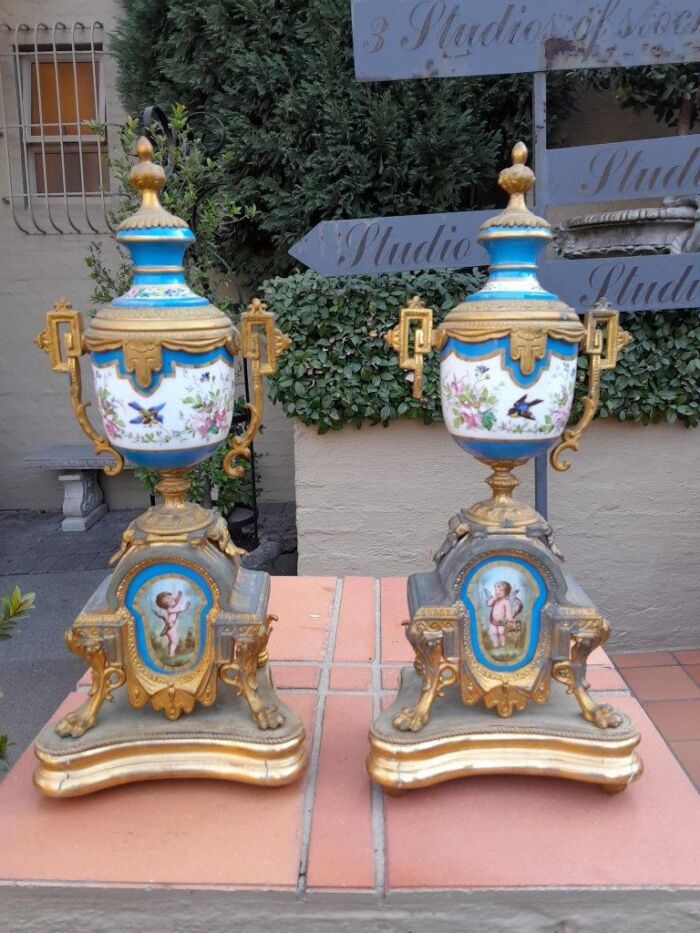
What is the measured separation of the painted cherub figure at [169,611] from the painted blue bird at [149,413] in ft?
0.93

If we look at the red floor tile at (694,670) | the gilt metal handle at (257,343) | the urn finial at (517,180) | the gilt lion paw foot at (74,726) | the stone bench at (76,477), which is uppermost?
the urn finial at (517,180)

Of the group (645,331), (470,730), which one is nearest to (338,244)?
(645,331)

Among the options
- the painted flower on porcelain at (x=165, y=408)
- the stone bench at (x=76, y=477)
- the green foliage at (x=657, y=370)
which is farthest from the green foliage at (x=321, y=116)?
the painted flower on porcelain at (x=165, y=408)

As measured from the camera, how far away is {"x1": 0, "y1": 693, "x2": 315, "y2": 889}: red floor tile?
3.41 ft

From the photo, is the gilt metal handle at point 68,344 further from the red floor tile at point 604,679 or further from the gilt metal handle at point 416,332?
the red floor tile at point 604,679

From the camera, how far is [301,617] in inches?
71.6

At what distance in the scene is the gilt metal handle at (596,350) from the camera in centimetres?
116

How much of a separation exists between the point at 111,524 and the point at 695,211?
321 centimetres

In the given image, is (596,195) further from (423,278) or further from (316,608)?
(316,608)

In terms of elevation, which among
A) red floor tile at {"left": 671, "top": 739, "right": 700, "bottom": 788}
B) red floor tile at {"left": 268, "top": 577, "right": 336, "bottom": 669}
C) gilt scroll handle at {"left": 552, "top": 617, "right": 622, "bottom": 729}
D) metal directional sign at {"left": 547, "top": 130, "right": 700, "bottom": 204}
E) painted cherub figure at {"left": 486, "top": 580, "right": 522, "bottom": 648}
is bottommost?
red floor tile at {"left": 671, "top": 739, "right": 700, "bottom": 788}

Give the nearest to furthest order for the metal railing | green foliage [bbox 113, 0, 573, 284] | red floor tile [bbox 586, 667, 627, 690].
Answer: red floor tile [bbox 586, 667, 627, 690] → green foliage [bbox 113, 0, 573, 284] → the metal railing

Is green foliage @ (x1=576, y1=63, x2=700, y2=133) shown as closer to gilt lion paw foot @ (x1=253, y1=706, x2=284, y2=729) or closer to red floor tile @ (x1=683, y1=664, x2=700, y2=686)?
red floor tile @ (x1=683, y1=664, x2=700, y2=686)

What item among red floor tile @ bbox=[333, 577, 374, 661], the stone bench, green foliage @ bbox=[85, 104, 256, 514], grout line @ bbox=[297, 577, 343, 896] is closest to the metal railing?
green foliage @ bbox=[85, 104, 256, 514]

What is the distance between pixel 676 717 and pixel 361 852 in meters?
1.53
